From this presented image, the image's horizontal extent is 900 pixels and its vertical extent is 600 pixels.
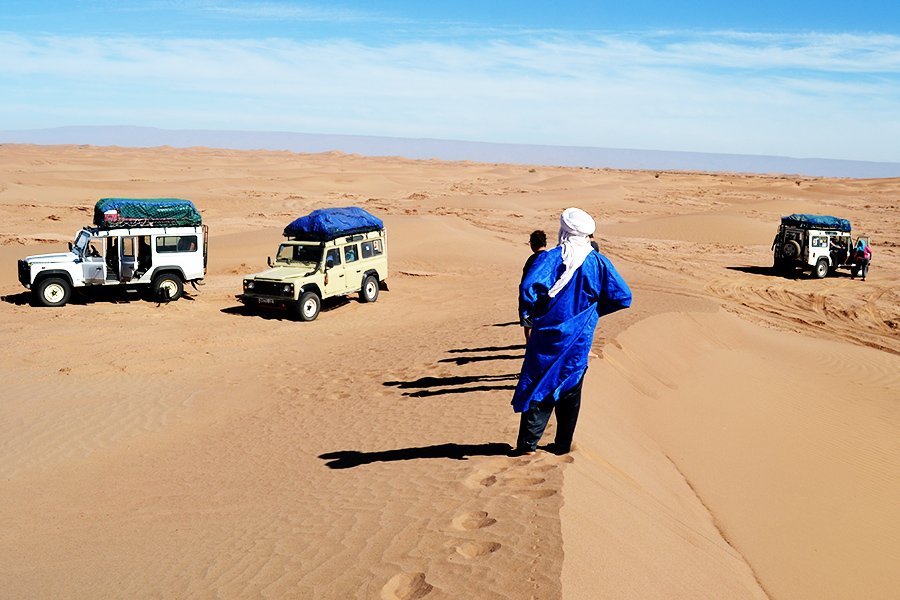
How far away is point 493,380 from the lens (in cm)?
965

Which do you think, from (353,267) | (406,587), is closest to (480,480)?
(406,587)

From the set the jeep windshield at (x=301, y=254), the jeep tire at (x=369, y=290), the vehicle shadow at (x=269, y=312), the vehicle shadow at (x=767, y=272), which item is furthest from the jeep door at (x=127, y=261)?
the vehicle shadow at (x=767, y=272)

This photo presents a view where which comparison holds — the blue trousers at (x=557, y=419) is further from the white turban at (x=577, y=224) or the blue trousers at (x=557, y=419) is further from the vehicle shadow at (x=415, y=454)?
the white turban at (x=577, y=224)

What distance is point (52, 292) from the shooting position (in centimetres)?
1645

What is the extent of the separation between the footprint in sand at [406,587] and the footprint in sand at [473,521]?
0.65 metres

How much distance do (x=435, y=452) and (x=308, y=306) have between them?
9.65m

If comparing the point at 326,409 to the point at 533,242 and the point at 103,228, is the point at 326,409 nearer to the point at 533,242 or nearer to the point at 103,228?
the point at 533,242

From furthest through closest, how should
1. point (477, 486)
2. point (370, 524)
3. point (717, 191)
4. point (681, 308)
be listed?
1. point (717, 191)
2. point (681, 308)
3. point (477, 486)
4. point (370, 524)

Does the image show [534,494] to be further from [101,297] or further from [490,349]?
[101,297]

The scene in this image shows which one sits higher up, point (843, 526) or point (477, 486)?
point (477, 486)

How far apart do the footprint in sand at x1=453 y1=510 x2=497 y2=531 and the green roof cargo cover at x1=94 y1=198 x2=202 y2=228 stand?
1370 centimetres

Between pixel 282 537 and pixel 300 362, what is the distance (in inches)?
289

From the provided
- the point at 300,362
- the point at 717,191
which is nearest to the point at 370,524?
the point at 300,362

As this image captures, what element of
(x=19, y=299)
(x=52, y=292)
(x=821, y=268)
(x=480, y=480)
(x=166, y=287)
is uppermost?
(x=480, y=480)
